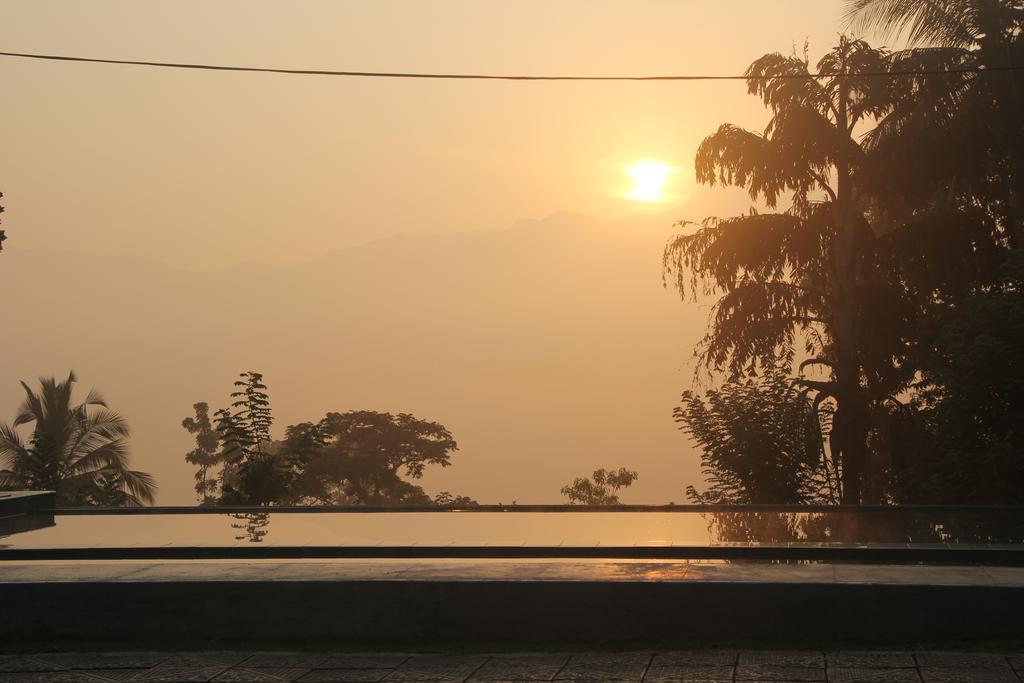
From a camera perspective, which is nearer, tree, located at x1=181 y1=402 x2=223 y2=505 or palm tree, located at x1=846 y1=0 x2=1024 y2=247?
palm tree, located at x1=846 y1=0 x2=1024 y2=247

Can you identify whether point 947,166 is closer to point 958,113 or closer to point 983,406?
point 958,113

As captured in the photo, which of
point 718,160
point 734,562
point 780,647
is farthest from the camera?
point 718,160

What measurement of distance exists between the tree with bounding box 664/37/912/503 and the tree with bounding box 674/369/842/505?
77.7 inches

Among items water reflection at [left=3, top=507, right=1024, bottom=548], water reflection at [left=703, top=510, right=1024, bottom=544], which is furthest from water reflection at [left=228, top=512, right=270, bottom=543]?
water reflection at [left=703, top=510, right=1024, bottom=544]

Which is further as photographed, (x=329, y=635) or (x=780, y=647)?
(x=329, y=635)

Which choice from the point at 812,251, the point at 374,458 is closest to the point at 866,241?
the point at 812,251

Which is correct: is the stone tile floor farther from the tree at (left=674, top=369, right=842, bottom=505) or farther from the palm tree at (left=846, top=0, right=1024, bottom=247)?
the palm tree at (left=846, top=0, right=1024, bottom=247)

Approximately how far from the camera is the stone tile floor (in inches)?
261

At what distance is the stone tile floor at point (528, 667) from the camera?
6.62 m

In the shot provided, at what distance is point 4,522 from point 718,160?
48.6 ft

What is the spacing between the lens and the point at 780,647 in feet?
24.1

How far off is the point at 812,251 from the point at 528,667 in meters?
16.2

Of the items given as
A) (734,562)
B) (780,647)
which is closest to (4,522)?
(734,562)

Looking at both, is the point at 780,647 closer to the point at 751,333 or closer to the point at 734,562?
the point at 734,562
